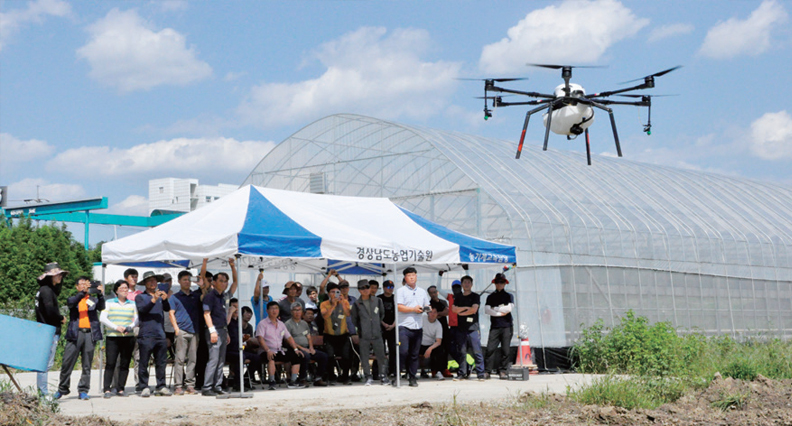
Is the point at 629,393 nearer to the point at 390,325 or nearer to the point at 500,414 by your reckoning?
the point at 500,414

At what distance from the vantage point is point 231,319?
12.9 m

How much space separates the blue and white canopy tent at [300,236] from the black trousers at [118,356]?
4.03ft

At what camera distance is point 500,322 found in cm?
1492

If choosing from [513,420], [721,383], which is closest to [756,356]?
[721,383]

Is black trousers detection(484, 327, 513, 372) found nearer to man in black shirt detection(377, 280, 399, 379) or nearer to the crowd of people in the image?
the crowd of people

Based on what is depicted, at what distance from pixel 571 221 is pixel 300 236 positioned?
9.88 m

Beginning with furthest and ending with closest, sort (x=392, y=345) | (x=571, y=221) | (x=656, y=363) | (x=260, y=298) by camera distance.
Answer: (x=571, y=221), (x=260, y=298), (x=656, y=363), (x=392, y=345)

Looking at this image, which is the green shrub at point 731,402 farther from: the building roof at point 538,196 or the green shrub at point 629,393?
the building roof at point 538,196

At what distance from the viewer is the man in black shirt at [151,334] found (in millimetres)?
11688

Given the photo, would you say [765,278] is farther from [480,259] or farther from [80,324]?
[80,324]

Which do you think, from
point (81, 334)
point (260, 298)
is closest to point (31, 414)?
point (81, 334)

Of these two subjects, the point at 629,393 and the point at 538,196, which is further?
the point at 538,196

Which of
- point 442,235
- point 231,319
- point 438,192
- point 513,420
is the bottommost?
point 513,420

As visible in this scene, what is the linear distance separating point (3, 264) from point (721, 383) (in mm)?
27813
